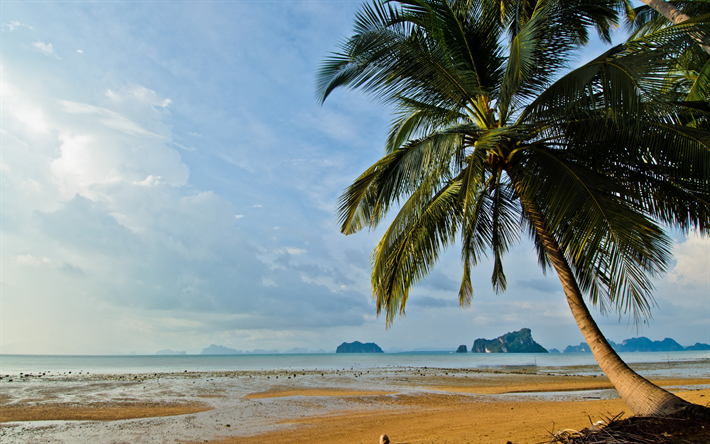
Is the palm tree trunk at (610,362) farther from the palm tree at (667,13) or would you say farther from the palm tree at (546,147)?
the palm tree at (667,13)

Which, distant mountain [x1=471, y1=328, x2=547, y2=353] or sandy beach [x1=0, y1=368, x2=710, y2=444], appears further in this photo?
distant mountain [x1=471, y1=328, x2=547, y2=353]

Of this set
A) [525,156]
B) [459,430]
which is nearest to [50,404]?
[459,430]

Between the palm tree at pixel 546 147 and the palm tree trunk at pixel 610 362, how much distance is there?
0.05 feet

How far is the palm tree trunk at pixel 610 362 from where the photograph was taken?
4.43 meters

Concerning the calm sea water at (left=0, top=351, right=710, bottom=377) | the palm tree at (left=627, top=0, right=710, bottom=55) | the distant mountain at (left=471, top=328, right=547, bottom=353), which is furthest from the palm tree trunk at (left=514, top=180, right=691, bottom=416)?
the distant mountain at (left=471, top=328, right=547, bottom=353)

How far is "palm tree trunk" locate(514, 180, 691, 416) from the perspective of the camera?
443cm

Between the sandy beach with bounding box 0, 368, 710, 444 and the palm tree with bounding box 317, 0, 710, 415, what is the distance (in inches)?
132

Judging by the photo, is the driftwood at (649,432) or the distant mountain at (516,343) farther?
the distant mountain at (516,343)

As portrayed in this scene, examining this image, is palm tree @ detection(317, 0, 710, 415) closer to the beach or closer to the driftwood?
the driftwood

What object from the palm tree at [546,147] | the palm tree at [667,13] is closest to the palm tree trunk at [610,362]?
the palm tree at [546,147]

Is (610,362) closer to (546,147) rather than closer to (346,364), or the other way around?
(546,147)

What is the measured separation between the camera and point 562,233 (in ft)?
17.4

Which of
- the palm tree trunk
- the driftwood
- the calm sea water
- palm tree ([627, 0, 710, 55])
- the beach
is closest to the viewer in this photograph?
the driftwood

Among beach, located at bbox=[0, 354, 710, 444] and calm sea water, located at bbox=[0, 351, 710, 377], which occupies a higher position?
beach, located at bbox=[0, 354, 710, 444]
